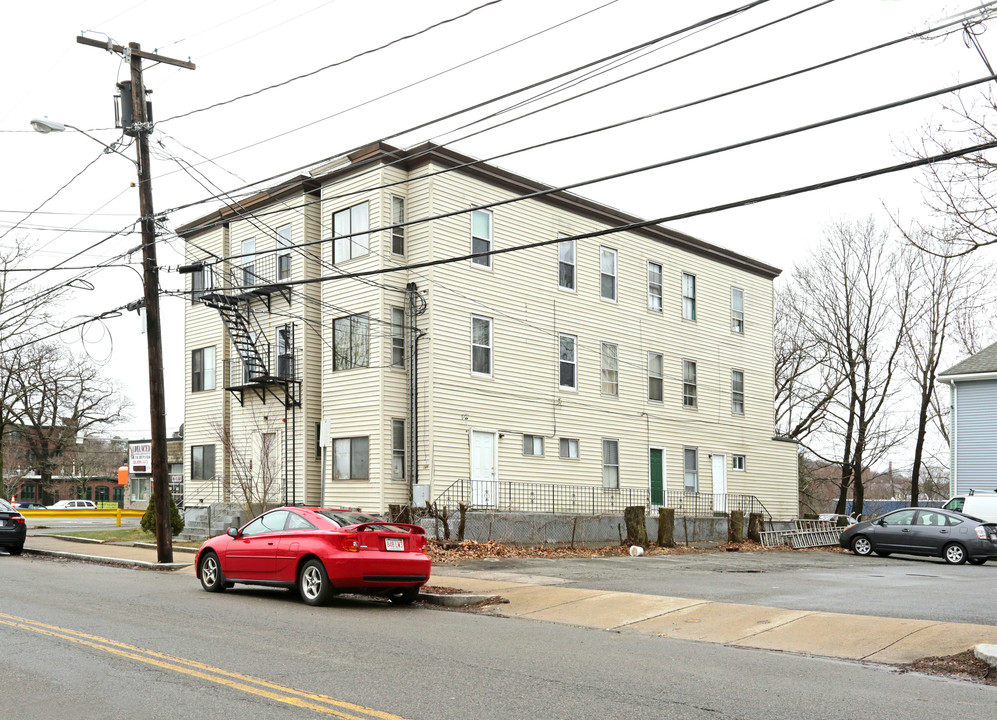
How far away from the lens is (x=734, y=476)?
36.1 meters

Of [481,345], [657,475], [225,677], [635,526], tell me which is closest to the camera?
[225,677]

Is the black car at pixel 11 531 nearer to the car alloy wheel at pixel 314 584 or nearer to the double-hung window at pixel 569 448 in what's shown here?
the car alloy wheel at pixel 314 584

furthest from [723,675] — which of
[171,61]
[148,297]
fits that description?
[171,61]

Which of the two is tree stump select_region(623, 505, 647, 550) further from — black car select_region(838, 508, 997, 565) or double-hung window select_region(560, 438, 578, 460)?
black car select_region(838, 508, 997, 565)

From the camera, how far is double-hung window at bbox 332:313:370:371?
87.4ft

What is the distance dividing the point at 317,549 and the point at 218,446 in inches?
734

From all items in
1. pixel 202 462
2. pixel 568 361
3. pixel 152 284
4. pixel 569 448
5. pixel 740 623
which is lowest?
pixel 740 623

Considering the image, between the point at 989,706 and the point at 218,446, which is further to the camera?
the point at 218,446

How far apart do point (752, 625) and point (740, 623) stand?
0.63 ft

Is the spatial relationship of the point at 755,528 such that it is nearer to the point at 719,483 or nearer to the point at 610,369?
the point at 719,483

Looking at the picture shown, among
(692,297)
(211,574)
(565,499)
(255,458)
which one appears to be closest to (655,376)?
(692,297)

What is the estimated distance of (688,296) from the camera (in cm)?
3488

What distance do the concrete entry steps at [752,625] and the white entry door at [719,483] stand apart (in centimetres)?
2069

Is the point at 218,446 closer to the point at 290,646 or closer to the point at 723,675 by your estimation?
the point at 290,646
